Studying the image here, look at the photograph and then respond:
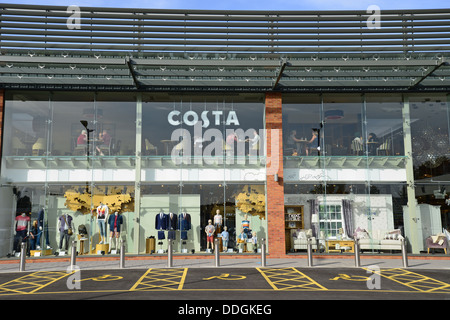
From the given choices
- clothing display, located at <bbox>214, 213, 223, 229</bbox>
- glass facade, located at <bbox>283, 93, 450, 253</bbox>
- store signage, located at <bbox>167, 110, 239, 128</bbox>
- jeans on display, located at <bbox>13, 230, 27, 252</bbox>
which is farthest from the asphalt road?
store signage, located at <bbox>167, 110, 239, 128</bbox>

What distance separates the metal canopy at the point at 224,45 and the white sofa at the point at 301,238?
6081 mm

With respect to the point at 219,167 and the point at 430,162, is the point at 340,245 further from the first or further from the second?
the point at 219,167

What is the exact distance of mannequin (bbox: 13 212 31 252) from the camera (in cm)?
1573

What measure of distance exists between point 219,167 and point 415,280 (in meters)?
8.62

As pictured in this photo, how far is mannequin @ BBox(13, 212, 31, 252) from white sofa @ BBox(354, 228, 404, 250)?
1340 centimetres

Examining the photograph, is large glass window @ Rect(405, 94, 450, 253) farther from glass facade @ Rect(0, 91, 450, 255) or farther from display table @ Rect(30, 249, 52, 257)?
display table @ Rect(30, 249, 52, 257)

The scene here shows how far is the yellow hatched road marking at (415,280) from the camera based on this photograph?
976 cm

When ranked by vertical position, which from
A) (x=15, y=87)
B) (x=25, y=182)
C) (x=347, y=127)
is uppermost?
(x=15, y=87)

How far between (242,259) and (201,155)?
464 cm

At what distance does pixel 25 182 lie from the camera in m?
16.2

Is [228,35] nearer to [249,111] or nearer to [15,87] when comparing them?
[249,111]

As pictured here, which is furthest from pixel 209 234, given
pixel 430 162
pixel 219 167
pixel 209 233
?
pixel 430 162

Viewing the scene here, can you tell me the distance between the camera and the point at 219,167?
16.8m
